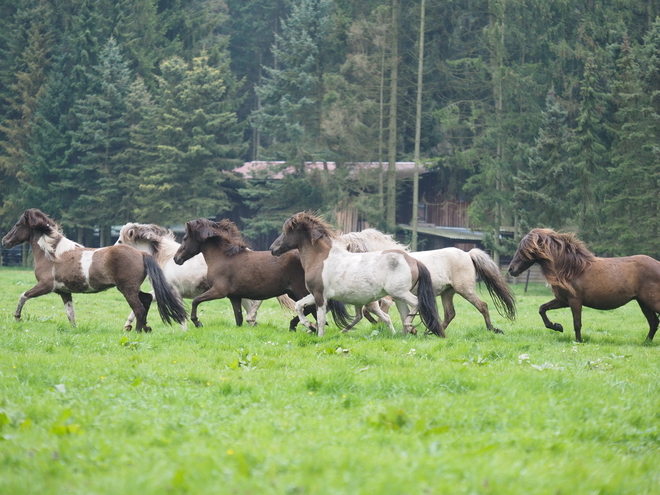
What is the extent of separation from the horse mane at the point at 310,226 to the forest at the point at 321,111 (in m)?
21.8

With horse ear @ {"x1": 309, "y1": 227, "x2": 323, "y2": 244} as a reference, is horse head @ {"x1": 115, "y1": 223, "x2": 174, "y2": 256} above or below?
below

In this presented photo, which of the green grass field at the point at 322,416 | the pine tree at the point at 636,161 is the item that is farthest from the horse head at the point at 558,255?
the pine tree at the point at 636,161

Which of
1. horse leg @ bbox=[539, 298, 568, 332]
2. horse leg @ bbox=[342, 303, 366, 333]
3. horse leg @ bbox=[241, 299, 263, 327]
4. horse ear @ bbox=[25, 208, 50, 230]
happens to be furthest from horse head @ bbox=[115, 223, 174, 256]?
horse leg @ bbox=[539, 298, 568, 332]

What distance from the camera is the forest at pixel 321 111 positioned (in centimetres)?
3538

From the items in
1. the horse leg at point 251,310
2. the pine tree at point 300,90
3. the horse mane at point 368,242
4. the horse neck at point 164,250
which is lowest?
the horse leg at point 251,310

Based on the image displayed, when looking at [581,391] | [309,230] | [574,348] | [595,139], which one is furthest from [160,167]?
[581,391]

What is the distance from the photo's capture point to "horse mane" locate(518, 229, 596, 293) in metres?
11.8

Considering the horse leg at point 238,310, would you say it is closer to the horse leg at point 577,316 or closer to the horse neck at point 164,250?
the horse neck at point 164,250

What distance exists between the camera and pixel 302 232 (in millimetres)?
11648

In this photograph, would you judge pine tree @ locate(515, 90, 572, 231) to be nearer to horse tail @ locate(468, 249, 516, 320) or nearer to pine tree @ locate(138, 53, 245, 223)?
pine tree @ locate(138, 53, 245, 223)

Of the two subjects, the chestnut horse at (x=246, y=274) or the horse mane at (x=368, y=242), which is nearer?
the chestnut horse at (x=246, y=274)

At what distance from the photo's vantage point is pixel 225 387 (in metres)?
6.84

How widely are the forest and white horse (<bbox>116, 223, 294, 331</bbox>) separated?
21100mm

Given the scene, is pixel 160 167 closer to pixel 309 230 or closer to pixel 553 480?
pixel 309 230
